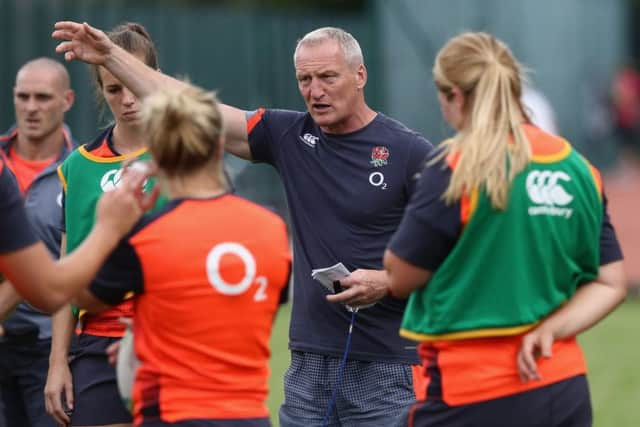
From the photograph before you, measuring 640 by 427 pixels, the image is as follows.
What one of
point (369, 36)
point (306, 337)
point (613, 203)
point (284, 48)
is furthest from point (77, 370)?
point (613, 203)

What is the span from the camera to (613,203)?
29875mm

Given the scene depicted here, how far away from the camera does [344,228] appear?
588 cm

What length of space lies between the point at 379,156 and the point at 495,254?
159 cm

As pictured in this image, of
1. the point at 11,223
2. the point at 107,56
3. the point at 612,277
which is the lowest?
the point at 612,277

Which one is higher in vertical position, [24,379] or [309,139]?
[309,139]

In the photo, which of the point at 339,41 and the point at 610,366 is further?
the point at 610,366

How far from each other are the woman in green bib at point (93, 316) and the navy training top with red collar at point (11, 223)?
1264mm

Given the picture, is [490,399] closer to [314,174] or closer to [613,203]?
[314,174]

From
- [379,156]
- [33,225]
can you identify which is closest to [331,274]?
[379,156]

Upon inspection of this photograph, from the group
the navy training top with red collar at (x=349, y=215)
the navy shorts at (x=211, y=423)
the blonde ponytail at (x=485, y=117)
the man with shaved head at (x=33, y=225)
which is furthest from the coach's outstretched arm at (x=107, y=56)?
the navy shorts at (x=211, y=423)

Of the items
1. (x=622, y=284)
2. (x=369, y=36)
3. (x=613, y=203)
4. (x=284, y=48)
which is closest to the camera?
(x=622, y=284)

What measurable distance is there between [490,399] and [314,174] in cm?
182

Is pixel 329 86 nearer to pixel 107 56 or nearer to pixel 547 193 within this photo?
pixel 107 56

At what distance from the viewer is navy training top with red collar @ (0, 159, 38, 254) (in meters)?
4.28
